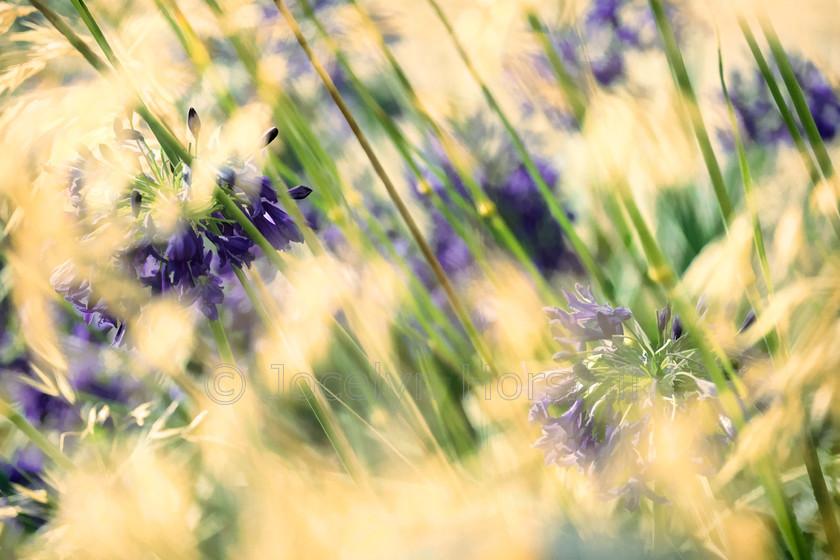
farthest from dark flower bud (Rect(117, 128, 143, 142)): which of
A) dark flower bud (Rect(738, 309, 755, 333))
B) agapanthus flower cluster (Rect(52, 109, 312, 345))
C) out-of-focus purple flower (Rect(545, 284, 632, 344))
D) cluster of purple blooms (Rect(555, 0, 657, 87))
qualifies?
cluster of purple blooms (Rect(555, 0, 657, 87))

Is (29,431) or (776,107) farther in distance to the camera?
(776,107)

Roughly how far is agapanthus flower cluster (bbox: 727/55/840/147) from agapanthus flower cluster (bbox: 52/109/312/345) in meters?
0.54

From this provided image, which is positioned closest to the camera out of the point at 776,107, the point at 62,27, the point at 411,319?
the point at 62,27

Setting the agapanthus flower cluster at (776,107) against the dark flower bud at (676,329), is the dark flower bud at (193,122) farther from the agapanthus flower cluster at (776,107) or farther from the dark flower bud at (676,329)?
the agapanthus flower cluster at (776,107)

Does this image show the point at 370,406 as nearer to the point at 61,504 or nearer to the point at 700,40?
the point at 61,504

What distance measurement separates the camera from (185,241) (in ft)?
0.99

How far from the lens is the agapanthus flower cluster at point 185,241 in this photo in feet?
1.03

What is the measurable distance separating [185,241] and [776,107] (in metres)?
0.64

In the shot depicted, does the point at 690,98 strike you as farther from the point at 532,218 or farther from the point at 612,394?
the point at 532,218

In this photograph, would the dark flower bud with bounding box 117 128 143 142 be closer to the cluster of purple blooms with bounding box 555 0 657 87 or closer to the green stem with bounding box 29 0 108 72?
the green stem with bounding box 29 0 108 72

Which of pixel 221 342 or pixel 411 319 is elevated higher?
pixel 221 342

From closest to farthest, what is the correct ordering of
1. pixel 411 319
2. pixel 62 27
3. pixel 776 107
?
pixel 62 27
pixel 411 319
pixel 776 107

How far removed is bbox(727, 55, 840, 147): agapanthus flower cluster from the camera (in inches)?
23.2

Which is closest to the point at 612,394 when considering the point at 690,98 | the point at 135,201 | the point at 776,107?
the point at 690,98
